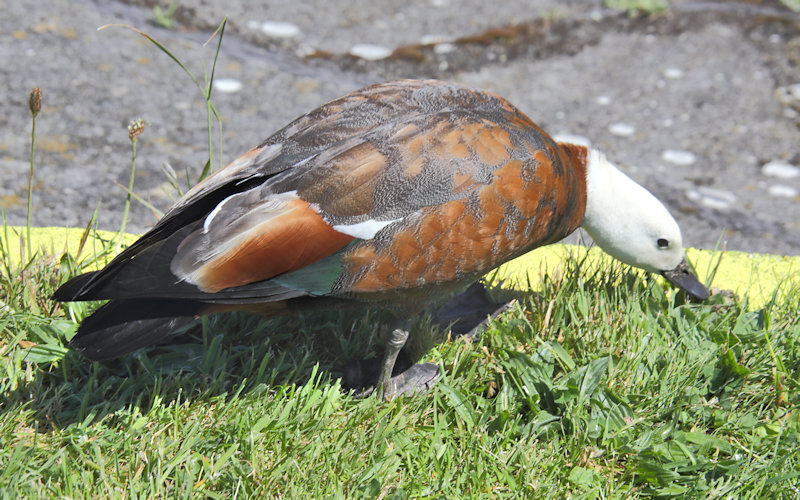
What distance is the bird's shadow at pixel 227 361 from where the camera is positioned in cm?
240

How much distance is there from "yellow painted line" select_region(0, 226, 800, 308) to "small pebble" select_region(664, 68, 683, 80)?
2.22 meters

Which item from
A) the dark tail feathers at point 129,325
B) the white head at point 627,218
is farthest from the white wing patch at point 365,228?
the white head at point 627,218

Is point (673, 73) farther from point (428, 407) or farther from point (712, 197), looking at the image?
point (428, 407)

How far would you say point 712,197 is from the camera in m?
4.29

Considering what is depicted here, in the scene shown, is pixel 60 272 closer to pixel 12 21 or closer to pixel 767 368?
pixel 767 368

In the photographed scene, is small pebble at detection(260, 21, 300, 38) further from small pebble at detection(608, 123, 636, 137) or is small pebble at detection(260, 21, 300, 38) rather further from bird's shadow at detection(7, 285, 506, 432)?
bird's shadow at detection(7, 285, 506, 432)

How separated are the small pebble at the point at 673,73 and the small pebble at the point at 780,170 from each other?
101 centimetres

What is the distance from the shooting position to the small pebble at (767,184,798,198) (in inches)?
171

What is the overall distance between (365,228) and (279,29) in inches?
140

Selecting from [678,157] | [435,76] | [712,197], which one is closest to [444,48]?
[435,76]

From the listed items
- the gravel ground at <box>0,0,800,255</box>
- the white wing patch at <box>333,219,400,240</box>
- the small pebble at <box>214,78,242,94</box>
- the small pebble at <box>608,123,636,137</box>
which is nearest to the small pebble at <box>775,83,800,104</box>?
the gravel ground at <box>0,0,800,255</box>

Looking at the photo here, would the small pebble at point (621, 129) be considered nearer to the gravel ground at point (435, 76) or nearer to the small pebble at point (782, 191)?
the gravel ground at point (435, 76)

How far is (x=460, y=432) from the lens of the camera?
2.41m

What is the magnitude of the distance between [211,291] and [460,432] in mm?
895
